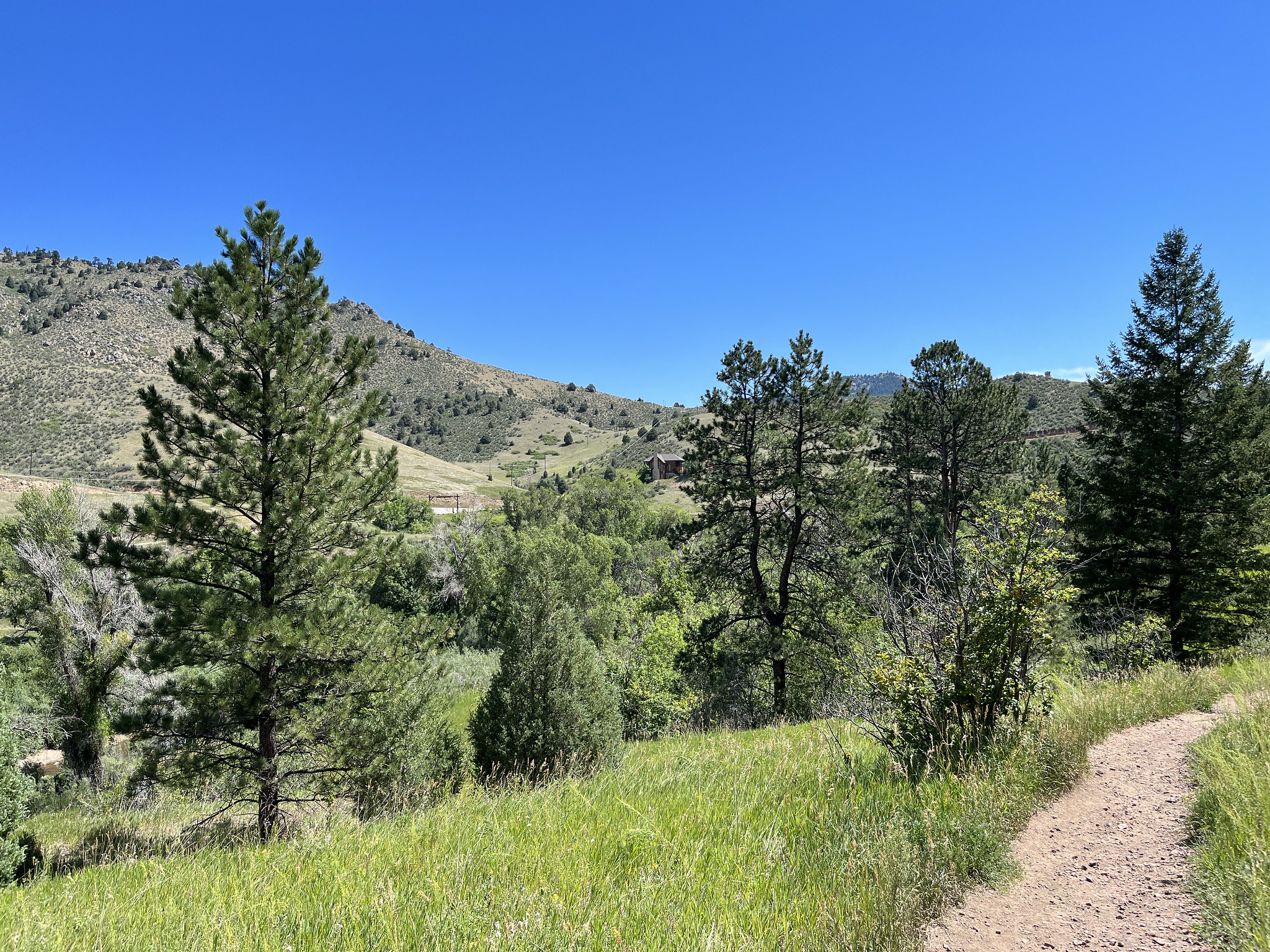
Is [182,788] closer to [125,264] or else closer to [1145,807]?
[1145,807]

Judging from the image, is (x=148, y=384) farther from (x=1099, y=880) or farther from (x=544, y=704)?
(x=1099, y=880)

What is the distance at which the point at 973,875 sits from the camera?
3.43m

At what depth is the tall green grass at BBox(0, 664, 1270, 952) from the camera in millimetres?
2521

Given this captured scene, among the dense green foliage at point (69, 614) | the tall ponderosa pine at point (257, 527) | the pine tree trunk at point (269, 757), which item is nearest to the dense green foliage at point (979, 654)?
the tall ponderosa pine at point (257, 527)

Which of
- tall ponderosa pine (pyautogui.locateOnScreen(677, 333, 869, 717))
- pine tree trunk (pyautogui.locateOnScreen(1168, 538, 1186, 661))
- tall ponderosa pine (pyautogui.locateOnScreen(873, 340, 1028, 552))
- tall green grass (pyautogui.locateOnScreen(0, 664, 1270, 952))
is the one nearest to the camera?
tall green grass (pyautogui.locateOnScreen(0, 664, 1270, 952))

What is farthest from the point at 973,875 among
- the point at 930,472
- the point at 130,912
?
the point at 930,472

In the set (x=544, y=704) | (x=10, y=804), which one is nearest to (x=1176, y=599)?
(x=544, y=704)

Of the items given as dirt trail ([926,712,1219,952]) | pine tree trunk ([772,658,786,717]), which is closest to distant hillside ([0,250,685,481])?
dirt trail ([926,712,1219,952])

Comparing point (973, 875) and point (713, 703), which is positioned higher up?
point (973, 875)

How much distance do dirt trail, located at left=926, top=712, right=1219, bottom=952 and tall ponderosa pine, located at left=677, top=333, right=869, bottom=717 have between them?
10488mm

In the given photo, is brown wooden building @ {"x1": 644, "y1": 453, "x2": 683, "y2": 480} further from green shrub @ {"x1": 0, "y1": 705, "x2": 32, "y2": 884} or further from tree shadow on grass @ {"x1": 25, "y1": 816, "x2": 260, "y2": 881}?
green shrub @ {"x1": 0, "y1": 705, "x2": 32, "y2": 884}

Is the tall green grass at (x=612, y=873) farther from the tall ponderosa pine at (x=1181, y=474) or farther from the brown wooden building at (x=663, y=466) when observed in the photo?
the brown wooden building at (x=663, y=466)

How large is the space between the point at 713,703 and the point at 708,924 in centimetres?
1785

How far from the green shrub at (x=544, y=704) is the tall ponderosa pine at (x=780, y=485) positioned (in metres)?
4.94
